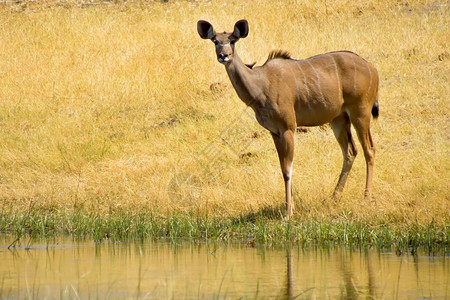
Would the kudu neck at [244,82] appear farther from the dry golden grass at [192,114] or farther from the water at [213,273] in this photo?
the water at [213,273]

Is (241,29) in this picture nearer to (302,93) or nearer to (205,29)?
(205,29)

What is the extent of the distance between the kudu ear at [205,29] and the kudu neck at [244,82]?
1.22 feet

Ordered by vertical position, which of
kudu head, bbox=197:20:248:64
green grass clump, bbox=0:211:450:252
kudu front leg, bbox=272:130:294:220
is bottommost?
green grass clump, bbox=0:211:450:252

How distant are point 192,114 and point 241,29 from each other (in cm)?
438

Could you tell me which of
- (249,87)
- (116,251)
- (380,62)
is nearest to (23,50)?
(380,62)

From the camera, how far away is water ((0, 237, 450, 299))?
5.95 metres

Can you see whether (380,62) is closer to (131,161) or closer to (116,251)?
(131,161)

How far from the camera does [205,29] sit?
9.61 m

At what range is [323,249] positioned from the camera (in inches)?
304

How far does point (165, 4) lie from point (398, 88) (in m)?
9.32

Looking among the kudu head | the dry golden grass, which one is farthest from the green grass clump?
the kudu head

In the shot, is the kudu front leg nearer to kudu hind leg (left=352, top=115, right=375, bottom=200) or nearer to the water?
kudu hind leg (left=352, top=115, right=375, bottom=200)

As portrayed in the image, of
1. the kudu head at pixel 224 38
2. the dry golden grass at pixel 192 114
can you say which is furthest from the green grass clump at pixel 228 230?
the kudu head at pixel 224 38

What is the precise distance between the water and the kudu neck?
204 centimetres
